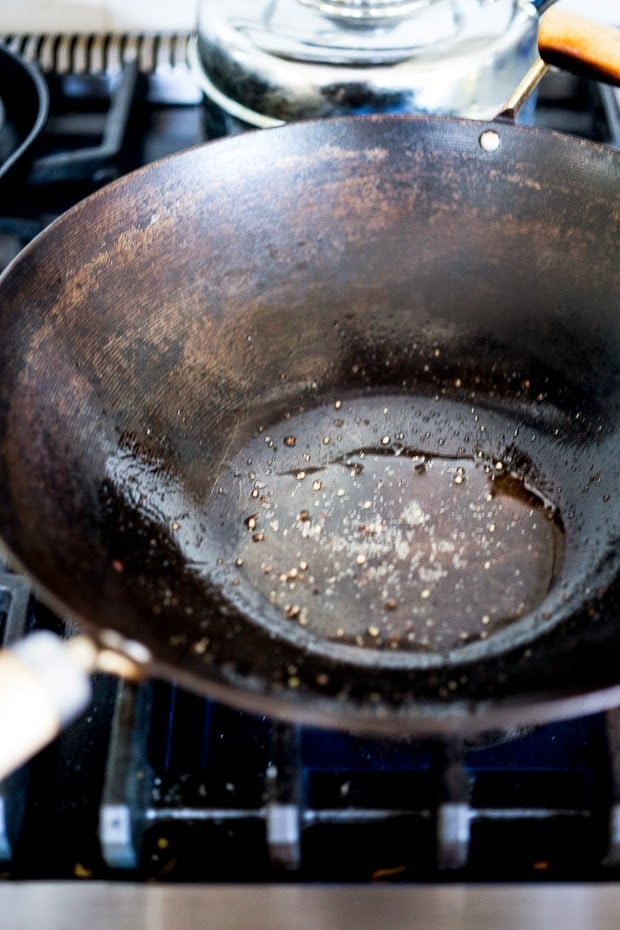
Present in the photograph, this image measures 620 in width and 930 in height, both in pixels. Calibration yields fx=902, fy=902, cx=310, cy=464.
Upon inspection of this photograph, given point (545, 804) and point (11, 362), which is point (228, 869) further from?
point (11, 362)

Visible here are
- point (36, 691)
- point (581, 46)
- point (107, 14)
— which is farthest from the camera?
point (107, 14)

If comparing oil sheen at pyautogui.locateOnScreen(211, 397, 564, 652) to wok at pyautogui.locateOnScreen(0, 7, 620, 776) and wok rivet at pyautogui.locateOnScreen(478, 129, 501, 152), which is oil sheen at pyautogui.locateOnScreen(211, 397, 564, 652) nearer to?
wok at pyautogui.locateOnScreen(0, 7, 620, 776)

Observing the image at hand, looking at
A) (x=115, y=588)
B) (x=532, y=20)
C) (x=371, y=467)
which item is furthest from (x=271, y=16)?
(x=115, y=588)

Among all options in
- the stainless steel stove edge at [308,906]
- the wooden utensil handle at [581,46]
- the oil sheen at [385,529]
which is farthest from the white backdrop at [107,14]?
the stainless steel stove edge at [308,906]

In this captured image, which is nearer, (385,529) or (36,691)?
(36,691)

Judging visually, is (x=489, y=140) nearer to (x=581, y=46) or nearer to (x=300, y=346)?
(x=581, y=46)

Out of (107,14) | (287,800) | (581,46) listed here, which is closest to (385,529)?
(287,800)

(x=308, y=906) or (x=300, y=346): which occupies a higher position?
(x=300, y=346)
